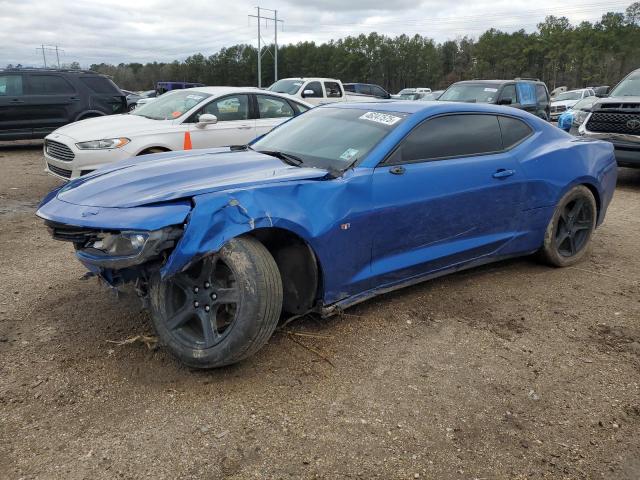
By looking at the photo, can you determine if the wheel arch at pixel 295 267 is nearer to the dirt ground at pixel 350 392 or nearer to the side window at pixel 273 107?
the dirt ground at pixel 350 392

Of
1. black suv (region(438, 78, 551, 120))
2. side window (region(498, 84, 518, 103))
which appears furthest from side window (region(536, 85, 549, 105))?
side window (region(498, 84, 518, 103))

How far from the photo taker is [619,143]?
8.80m

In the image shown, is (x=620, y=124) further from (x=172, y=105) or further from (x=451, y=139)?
(x=172, y=105)

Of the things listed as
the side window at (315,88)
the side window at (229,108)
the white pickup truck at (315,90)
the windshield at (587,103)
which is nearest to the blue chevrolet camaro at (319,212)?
the side window at (229,108)

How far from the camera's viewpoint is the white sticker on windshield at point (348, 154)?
3.64 metres

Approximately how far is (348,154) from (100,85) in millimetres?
10627

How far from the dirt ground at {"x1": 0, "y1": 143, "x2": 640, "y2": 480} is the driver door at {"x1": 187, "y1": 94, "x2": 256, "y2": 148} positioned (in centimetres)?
358

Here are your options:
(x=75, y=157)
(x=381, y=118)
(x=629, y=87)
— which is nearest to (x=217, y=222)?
(x=381, y=118)

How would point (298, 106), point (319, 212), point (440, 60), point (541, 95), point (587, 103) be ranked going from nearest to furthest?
point (319, 212) < point (298, 106) < point (541, 95) < point (587, 103) < point (440, 60)

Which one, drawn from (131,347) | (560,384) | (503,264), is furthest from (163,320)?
(503,264)

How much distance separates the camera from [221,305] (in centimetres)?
304

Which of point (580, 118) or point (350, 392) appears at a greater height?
point (580, 118)

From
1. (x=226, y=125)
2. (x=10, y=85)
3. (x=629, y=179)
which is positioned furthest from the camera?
(x=10, y=85)

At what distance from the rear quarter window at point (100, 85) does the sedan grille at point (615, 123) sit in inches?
396
